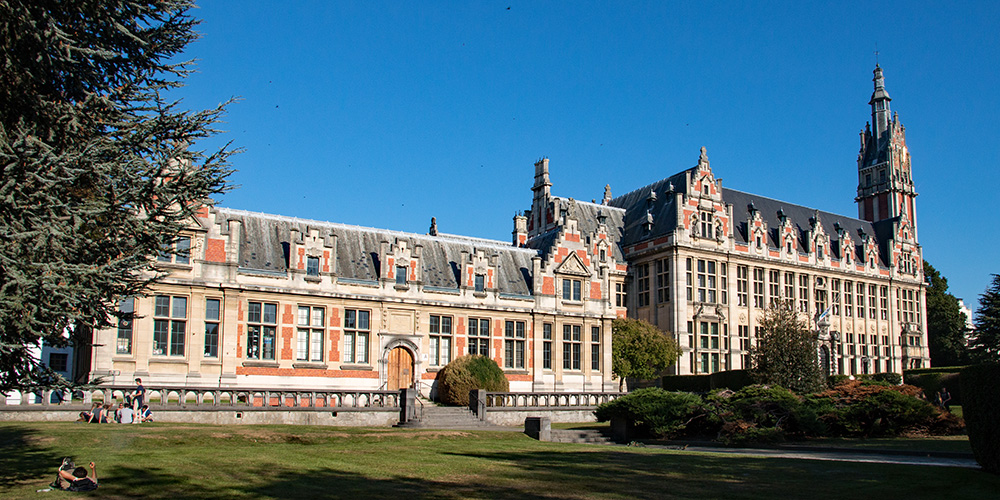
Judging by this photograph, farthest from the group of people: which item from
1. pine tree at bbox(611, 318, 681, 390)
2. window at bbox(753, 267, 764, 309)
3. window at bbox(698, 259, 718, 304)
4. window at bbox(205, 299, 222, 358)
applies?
window at bbox(753, 267, 764, 309)

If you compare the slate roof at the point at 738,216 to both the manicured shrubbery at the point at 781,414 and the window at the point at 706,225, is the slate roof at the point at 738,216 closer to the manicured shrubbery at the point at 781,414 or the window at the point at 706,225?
the window at the point at 706,225

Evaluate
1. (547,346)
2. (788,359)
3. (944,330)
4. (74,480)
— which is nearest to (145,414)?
(74,480)

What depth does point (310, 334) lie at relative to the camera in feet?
114

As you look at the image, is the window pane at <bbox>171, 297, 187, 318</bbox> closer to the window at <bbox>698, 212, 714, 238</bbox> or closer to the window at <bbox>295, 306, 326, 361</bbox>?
the window at <bbox>295, 306, 326, 361</bbox>

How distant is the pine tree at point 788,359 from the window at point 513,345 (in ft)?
37.1

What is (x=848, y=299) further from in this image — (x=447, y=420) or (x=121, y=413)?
(x=121, y=413)

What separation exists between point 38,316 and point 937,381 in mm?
41908

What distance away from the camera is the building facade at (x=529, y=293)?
32375 millimetres

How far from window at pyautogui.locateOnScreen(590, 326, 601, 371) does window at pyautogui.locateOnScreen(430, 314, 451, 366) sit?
321 inches

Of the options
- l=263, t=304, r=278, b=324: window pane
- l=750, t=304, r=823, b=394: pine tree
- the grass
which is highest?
l=263, t=304, r=278, b=324: window pane

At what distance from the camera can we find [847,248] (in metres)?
61.6

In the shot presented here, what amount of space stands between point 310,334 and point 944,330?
5694cm

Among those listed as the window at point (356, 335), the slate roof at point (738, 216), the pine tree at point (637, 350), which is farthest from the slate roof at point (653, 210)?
the window at point (356, 335)

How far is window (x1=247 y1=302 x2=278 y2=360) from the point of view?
33.3m
